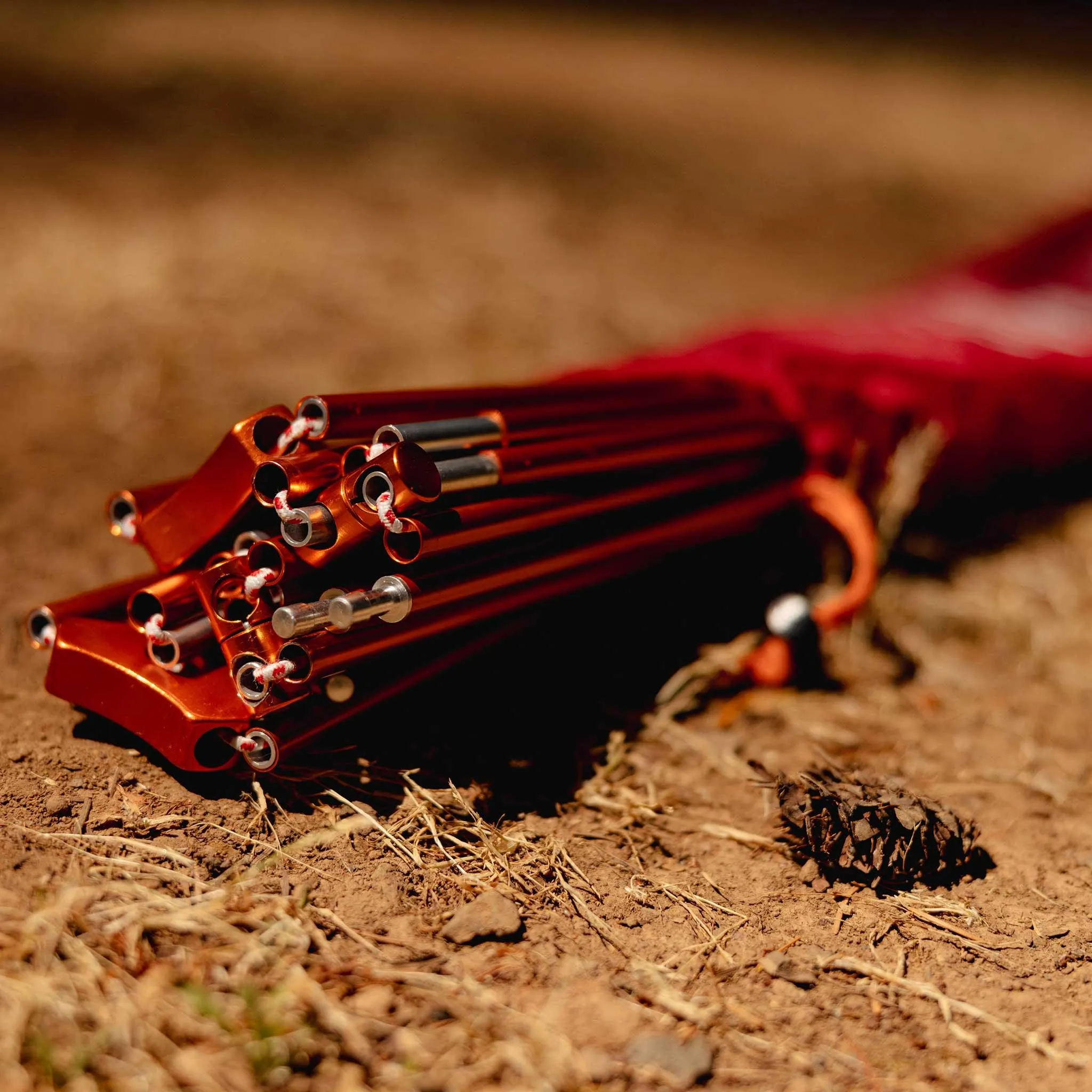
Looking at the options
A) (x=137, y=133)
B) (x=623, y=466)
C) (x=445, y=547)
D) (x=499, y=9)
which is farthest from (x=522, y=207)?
(x=499, y=9)

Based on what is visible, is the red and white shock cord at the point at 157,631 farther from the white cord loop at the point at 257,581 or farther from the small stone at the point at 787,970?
the small stone at the point at 787,970

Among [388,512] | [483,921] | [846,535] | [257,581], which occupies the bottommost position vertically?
[483,921]

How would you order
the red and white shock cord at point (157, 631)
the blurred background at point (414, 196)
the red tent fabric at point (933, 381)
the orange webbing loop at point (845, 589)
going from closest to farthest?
the red and white shock cord at point (157, 631)
the orange webbing loop at point (845, 589)
the red tent fabric at point (933, 381)
the blurred background at point (414, 196)

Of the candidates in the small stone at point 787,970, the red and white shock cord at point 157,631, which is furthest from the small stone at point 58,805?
the small stone at point 787,970

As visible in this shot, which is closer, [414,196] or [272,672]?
[272,672]

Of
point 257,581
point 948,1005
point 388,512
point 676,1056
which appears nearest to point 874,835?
point 948,1005

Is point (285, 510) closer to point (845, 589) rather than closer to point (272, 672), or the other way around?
point (272, 672)

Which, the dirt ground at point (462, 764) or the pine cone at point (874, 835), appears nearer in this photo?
the dirt ground at point (462, 764)
